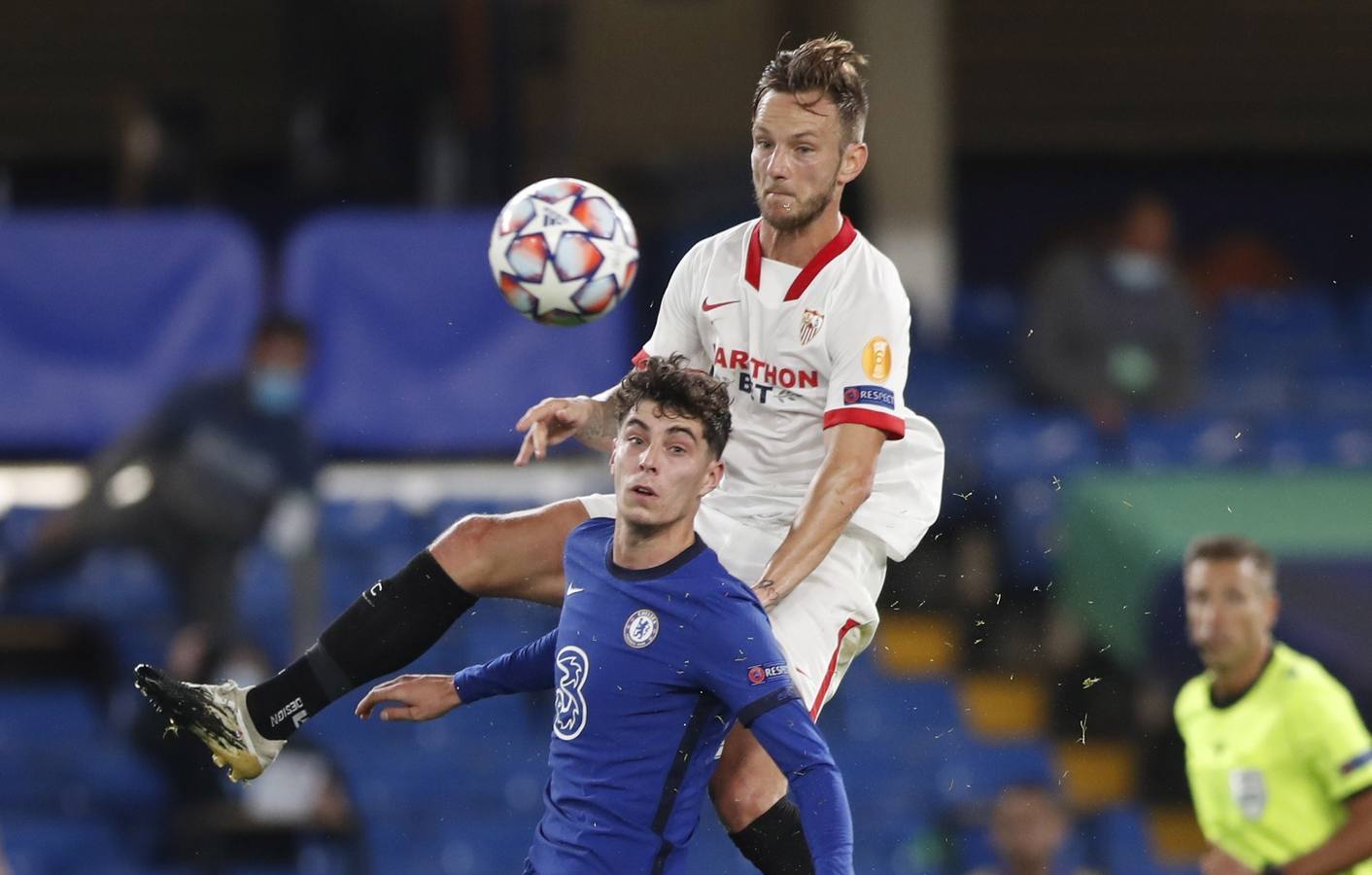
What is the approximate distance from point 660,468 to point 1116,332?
22.7 ft

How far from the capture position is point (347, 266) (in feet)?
34.3

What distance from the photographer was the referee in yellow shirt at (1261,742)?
639 cm

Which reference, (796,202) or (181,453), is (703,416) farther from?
A: (181,453)

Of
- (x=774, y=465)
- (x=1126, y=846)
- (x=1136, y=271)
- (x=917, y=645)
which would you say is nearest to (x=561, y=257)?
(x=774, y=465)

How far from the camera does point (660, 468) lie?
4.44m

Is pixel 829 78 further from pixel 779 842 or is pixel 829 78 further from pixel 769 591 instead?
pixel 779 842

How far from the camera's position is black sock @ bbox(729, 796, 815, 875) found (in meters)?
4.74

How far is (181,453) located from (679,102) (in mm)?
5842

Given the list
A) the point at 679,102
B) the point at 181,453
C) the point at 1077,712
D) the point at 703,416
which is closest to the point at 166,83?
the point at 679,102

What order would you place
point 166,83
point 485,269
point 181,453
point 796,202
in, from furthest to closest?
point 166,83, point 485,269, point 181,453, point 796,202

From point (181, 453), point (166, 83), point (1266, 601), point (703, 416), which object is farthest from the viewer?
point (166, 83)

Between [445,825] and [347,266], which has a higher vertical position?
[347,266]

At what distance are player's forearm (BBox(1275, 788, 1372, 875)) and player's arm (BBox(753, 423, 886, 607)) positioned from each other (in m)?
2.37

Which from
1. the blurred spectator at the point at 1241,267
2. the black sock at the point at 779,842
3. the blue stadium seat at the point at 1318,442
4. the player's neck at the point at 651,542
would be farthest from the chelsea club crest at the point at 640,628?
the blurred spectator at the point at 1241,267
